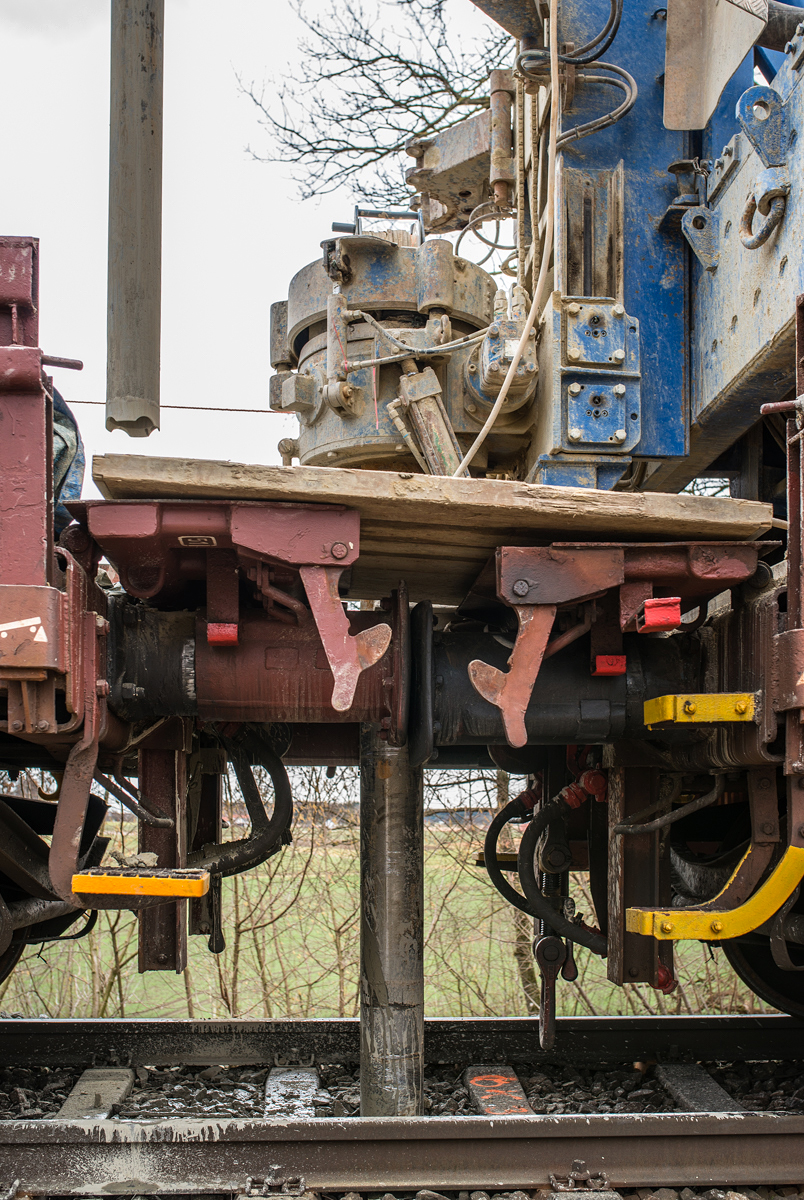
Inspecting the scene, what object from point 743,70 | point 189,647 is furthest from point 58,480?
point 743,70

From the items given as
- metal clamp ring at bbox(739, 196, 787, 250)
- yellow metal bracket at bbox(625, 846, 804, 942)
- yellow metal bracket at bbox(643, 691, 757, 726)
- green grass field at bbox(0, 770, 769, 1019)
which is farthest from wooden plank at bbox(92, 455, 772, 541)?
green grass field at bbox(0, 770, 769, 1019)

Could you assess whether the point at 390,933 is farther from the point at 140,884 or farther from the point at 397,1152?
the point at 140,884

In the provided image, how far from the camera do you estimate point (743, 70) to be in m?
3.66

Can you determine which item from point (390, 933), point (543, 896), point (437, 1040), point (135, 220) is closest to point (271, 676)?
point (390, 933)

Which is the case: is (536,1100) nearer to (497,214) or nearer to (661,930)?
(661,930)

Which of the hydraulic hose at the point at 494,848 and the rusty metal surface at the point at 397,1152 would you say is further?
the hydraulic hose at the point at 494,848

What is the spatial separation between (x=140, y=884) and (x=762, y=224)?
2.61 m

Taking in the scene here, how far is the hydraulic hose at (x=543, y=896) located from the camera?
3.68 m

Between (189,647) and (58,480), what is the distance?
2.30 feet

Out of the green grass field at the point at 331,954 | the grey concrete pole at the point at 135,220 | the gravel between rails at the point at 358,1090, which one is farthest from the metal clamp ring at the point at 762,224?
the green grass field at the point at 331,954

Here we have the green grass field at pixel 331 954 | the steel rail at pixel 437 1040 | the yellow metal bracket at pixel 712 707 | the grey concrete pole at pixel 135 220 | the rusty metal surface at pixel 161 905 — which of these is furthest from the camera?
the green grass field at pixel 331 954

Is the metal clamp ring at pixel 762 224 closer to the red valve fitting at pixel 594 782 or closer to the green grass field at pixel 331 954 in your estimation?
the red valve fitting at pixel 594 782

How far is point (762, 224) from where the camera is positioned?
2.91m

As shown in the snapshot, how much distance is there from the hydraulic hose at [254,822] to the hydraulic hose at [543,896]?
93 cm
